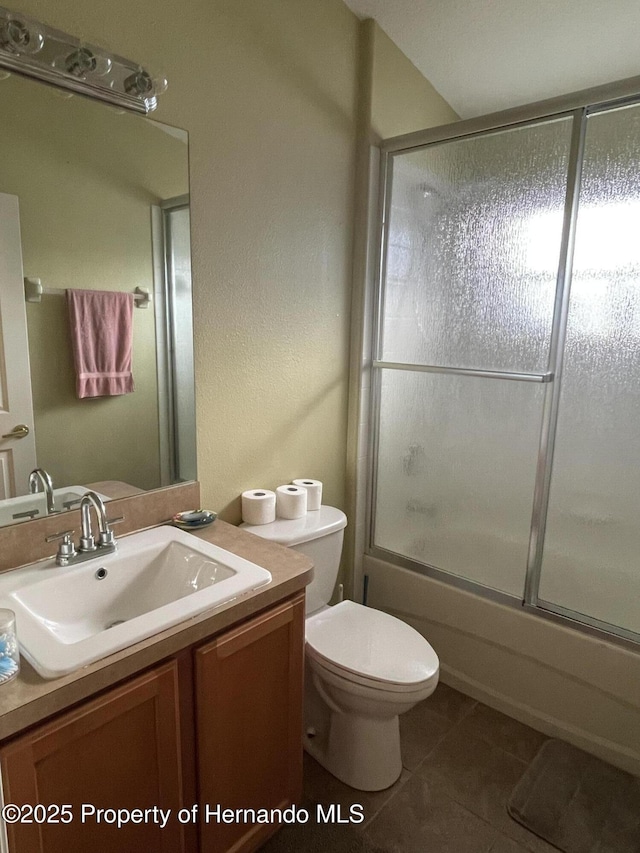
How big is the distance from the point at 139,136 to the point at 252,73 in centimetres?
49

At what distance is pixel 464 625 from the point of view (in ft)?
7.24

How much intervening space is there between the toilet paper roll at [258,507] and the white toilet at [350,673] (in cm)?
2

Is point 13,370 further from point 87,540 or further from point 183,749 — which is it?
Result: point 183,749

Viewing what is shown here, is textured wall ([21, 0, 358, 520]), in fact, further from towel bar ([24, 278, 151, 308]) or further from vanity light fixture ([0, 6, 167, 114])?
towel bar ([24, 278, 151, 308])

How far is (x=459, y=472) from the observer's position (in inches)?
87.3

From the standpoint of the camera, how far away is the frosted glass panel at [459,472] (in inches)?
80.4

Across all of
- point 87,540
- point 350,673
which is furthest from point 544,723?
point 87,540

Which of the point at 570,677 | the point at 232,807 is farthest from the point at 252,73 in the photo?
the point at 570,677

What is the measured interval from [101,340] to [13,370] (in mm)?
242

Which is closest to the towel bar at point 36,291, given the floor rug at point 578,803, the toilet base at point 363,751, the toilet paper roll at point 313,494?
the toilet paper roll at point 313,494

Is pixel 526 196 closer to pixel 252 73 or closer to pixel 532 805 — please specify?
pixel 252 73

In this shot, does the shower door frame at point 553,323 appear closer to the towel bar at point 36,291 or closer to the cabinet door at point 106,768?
the towel bar at point 36,291

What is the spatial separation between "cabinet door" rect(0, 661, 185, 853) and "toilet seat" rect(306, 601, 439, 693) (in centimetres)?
59

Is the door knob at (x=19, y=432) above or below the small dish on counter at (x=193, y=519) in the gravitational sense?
above
